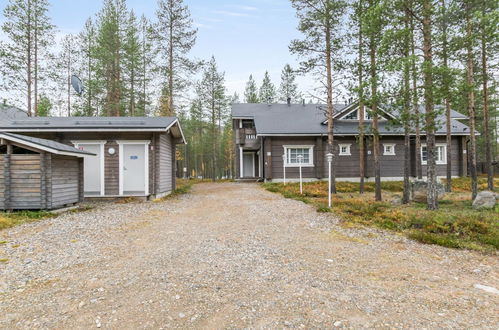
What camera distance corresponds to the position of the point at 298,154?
58.8 ft

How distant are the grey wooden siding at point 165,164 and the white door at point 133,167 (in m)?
0.70

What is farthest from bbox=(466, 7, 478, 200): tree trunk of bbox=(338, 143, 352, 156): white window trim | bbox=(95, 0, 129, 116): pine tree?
bbox=(95, 0, 129, 116): pine tree

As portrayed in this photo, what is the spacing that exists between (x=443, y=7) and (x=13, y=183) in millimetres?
13963

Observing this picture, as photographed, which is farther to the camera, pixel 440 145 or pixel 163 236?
pixel 440 145

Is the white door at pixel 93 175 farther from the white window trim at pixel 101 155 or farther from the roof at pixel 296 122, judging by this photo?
the roof at pixel 296 122

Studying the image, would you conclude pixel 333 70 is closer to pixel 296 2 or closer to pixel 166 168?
pixel 296 2

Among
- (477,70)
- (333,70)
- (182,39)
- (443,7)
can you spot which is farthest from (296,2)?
(182,39)

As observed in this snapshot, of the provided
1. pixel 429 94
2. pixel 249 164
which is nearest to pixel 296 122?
pixel 249 164

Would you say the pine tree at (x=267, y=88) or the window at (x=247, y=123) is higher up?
the pine tree at (x=267, y=88)

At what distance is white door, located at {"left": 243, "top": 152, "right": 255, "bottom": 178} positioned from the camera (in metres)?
22.6

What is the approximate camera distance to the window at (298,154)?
1781 cm

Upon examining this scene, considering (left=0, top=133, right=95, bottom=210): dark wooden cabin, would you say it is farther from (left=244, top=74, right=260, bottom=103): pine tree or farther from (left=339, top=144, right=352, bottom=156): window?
(left=244, top=74, right=260, bottom=103): pine tree

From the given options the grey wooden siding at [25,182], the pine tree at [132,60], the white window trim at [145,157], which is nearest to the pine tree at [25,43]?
the pine tree at [132,60]

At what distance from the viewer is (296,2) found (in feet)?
39.3
